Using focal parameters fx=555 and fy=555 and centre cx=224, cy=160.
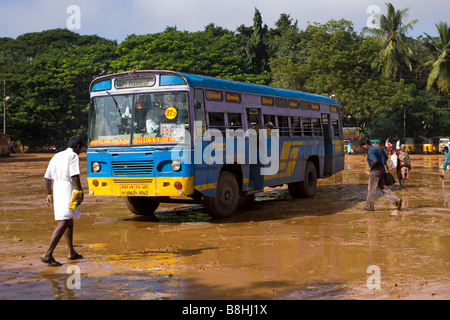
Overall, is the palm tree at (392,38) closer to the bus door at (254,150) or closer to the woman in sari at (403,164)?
the woman in sari at (403,164)

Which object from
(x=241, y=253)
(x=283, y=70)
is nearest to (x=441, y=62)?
(x=283, y=70)

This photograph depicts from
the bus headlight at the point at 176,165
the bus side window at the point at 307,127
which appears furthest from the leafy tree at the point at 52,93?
the bus headlight at the point at 176,165

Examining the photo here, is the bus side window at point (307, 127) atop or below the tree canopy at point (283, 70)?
below

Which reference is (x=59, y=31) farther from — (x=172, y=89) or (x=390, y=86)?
(x=172, y=89)

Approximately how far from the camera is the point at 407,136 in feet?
187

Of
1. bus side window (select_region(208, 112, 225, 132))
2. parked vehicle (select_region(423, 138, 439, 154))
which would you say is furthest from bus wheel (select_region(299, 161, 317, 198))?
parked vehicle (select_region(423, 138, 439, 154))

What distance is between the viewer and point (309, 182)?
1686 centimetres

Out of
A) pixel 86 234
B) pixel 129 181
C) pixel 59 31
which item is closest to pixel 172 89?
pixel 129 181

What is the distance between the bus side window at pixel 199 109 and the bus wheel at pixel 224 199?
4.56 feet

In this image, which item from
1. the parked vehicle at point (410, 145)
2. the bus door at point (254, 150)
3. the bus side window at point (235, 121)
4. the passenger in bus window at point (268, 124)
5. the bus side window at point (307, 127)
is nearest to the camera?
the bus side window at point (235, 121)

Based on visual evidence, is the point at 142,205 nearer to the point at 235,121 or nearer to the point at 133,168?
the point at 133,168

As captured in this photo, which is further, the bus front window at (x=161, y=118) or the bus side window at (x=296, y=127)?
the bus side window at (x=296, y=127)

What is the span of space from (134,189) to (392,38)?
49638 millimetres

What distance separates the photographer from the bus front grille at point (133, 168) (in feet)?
36.7
